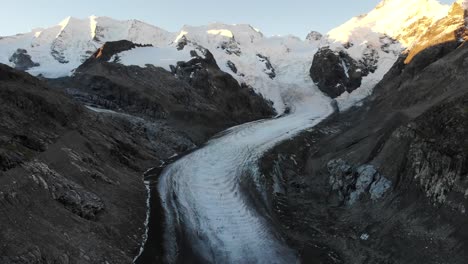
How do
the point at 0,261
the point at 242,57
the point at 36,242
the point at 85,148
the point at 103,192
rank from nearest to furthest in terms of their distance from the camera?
1. the point at 0,261
2. the point at 36,242
3. the point at 103,192
4. the point at 85,148
5. the point at 242,57

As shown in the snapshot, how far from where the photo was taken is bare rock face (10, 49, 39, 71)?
156700 millimetres

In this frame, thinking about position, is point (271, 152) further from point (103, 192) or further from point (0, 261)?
point (0, 261)

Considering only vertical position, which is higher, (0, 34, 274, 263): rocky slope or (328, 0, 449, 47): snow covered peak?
(328, 0, 449, 47): snow covered peak

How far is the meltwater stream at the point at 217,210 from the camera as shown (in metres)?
27.9

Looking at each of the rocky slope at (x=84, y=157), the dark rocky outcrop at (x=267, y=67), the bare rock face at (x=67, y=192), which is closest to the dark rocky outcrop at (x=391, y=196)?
the rocky slope at (x=84, y=157)

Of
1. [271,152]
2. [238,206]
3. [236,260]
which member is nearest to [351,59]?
[271,152]

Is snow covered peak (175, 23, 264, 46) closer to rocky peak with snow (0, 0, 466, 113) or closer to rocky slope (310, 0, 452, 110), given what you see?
rocky peak with snow (0, 0, 466, 113)

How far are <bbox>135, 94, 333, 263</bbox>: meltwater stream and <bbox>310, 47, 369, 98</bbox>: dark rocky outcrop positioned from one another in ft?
243

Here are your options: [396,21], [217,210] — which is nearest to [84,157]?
[217,210]

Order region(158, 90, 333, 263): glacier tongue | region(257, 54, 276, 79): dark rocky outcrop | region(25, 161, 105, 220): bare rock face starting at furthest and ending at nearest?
region(257, 54, 276, 79): dark rocky outcrop
region(158, 90, 333, 263): glacier tongue
region(25, 161, 105, 220): bare rock face

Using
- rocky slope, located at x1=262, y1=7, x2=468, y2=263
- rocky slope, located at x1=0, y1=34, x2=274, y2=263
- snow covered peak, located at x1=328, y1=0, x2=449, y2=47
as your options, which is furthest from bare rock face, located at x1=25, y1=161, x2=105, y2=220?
snow covered peak, located at x1=328, y1=0, x2=449, y2=47

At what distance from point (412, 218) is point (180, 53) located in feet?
298

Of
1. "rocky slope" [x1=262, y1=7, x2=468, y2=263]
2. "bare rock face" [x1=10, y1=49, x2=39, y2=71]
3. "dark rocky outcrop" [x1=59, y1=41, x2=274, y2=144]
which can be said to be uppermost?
"bare rock face" [x1=10, y1=49, x2=39, y2=71]

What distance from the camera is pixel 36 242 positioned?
20188 millimetres
